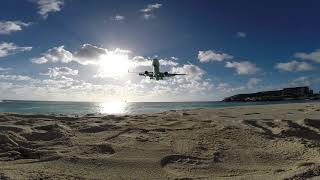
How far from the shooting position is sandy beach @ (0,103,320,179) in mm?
6262

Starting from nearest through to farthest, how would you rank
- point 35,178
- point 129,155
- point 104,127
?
point 35,178, point 129,155, point 104,127

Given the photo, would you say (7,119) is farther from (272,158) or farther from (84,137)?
(272,158)

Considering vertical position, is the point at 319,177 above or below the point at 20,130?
below

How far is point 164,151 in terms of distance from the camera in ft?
24.6

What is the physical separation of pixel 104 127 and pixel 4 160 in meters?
3.74

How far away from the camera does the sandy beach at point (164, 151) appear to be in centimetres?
626

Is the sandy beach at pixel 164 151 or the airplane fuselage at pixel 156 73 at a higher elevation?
the airplane fuselage at pixel 156 73

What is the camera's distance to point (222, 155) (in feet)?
24.1

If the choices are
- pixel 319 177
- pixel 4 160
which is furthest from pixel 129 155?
pixel 319 177

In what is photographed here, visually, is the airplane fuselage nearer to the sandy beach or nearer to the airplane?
the airplane

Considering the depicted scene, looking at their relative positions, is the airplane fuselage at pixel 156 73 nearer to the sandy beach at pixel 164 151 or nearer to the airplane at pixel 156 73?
the airplane at pixel 156 73

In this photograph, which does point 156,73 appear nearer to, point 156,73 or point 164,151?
point 156,73

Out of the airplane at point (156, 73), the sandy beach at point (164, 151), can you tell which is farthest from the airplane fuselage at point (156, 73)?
the sandy beach at point (164, 151)

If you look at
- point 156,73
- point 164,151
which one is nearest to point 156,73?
point 156,73
